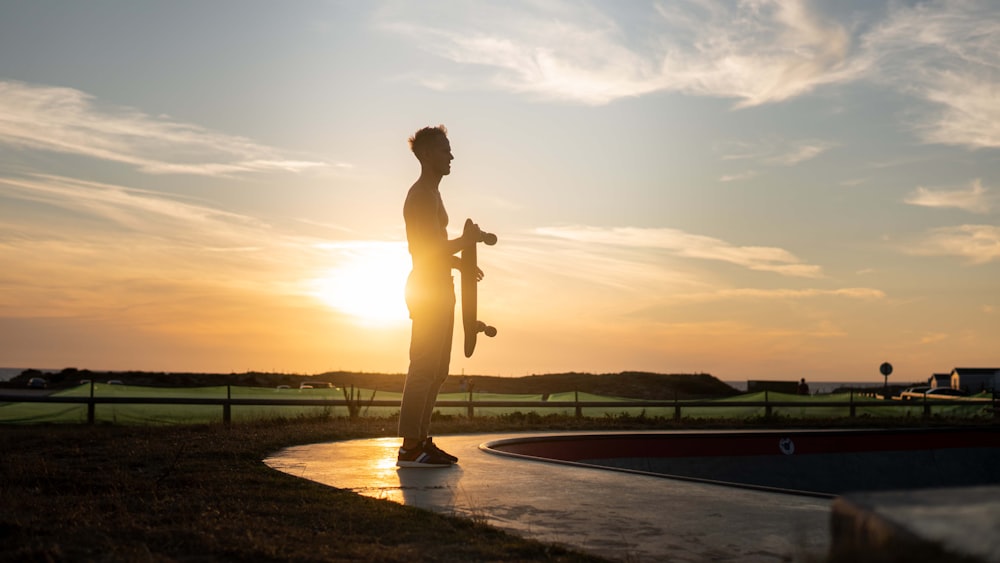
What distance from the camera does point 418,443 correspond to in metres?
7.79

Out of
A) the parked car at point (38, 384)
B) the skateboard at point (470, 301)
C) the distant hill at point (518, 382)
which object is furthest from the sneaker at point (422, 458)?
the parked car at point (38, 384)

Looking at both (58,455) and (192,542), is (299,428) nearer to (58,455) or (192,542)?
(58,455)

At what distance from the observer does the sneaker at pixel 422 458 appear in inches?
305

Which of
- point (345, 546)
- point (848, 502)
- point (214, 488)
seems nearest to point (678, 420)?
point (214, 488)

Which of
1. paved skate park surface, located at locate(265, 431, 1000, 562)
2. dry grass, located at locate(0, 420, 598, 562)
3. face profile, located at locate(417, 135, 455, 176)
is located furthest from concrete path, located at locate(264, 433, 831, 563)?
face profile, located at locate(417, 135, 455, 176)

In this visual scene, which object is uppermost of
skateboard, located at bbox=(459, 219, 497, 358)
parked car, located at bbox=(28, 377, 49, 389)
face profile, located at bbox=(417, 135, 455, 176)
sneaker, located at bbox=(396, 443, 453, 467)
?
A: face profile, located at bbox=(417, 135, 455, 176)

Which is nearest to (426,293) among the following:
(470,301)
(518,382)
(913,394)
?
(470,301)

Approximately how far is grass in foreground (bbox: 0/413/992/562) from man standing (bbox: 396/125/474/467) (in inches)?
50.3

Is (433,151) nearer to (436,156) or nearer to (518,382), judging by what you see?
(436,156)

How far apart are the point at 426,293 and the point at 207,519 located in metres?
3.15

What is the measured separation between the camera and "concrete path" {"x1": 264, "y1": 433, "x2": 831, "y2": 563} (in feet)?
13.8

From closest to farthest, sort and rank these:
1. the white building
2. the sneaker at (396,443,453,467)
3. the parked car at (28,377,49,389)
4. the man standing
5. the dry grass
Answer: the dry grass
the man standing
the sneaker at (396,443,453,467)
the parked car at (28,377,49,389)
the white building

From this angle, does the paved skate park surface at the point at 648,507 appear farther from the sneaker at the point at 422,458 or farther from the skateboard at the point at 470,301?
the skateboard at the point at 470,301

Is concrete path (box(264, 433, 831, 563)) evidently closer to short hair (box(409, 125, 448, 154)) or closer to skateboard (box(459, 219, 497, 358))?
skateboard (box(459, 219, 497, 358))
